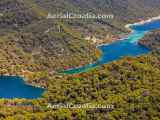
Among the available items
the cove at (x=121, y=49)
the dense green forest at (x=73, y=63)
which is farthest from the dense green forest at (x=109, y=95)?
the cove at (x=121, y=49)

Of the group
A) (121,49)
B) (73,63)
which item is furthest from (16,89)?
(121,49)

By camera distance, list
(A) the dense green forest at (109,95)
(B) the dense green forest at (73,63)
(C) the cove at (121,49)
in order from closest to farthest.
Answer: (A) the dense green forest at (109,95)
(B) the dense green forest at (73,63)
(C) the cove at (121,49)

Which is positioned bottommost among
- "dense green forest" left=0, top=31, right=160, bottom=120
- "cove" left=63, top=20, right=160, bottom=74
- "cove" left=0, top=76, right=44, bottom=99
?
"cove" left=0, top=76, right=44, bottom=99

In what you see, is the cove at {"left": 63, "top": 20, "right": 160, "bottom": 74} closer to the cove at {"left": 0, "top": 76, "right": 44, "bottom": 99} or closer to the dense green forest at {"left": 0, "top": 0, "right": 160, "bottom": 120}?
the dense green forest at {"left": 0, "top": 0, "right": 160, "bottom": 120}

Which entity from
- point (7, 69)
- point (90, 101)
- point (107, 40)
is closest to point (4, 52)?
point (7, 69)

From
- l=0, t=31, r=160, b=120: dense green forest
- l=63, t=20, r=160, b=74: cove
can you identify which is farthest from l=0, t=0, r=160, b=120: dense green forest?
l=63, t=20, r=160, b=74: cove

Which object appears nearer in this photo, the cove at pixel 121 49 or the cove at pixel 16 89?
the cove at pixel 16 89

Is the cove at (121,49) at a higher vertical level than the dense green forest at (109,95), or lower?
higher

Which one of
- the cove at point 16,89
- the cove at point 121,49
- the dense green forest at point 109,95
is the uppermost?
the cove at point 121,49

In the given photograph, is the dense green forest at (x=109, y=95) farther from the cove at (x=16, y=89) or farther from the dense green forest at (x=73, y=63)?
the cove at (x=16, y=89)

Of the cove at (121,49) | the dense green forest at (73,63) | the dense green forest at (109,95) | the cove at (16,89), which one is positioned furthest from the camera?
the cove at (121,49)
